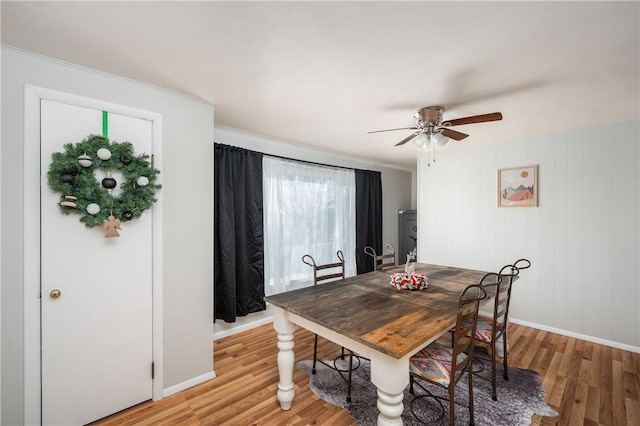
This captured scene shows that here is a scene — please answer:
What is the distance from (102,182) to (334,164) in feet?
10.5

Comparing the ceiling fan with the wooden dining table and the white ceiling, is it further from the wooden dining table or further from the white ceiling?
the wooden dining table

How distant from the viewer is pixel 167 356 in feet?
7.11

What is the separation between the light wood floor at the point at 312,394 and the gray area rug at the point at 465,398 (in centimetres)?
8

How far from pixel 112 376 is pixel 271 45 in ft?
8.01

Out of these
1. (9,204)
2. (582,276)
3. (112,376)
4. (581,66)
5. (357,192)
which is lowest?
(112,376)

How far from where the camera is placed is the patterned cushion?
5.44ft

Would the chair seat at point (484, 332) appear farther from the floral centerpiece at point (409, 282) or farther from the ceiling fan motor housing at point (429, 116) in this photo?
the ceiling fan motor housing at point (429, 116)

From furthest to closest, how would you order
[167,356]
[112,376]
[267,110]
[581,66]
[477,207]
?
[477,207] → [267,110] → [167,356] → [112,376] → [581,66]

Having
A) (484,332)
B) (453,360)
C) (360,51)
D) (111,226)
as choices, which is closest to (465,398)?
(484,332)

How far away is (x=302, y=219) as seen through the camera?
3.97 meters

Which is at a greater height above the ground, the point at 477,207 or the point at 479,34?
the point at 479,34

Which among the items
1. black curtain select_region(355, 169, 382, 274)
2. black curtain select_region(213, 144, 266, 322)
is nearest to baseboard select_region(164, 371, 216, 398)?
black curtain select_region(213, 144, 266, 322)

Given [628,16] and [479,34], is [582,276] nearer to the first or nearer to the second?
[628,16]

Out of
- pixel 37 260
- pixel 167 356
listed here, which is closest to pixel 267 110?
pixel 37 260
